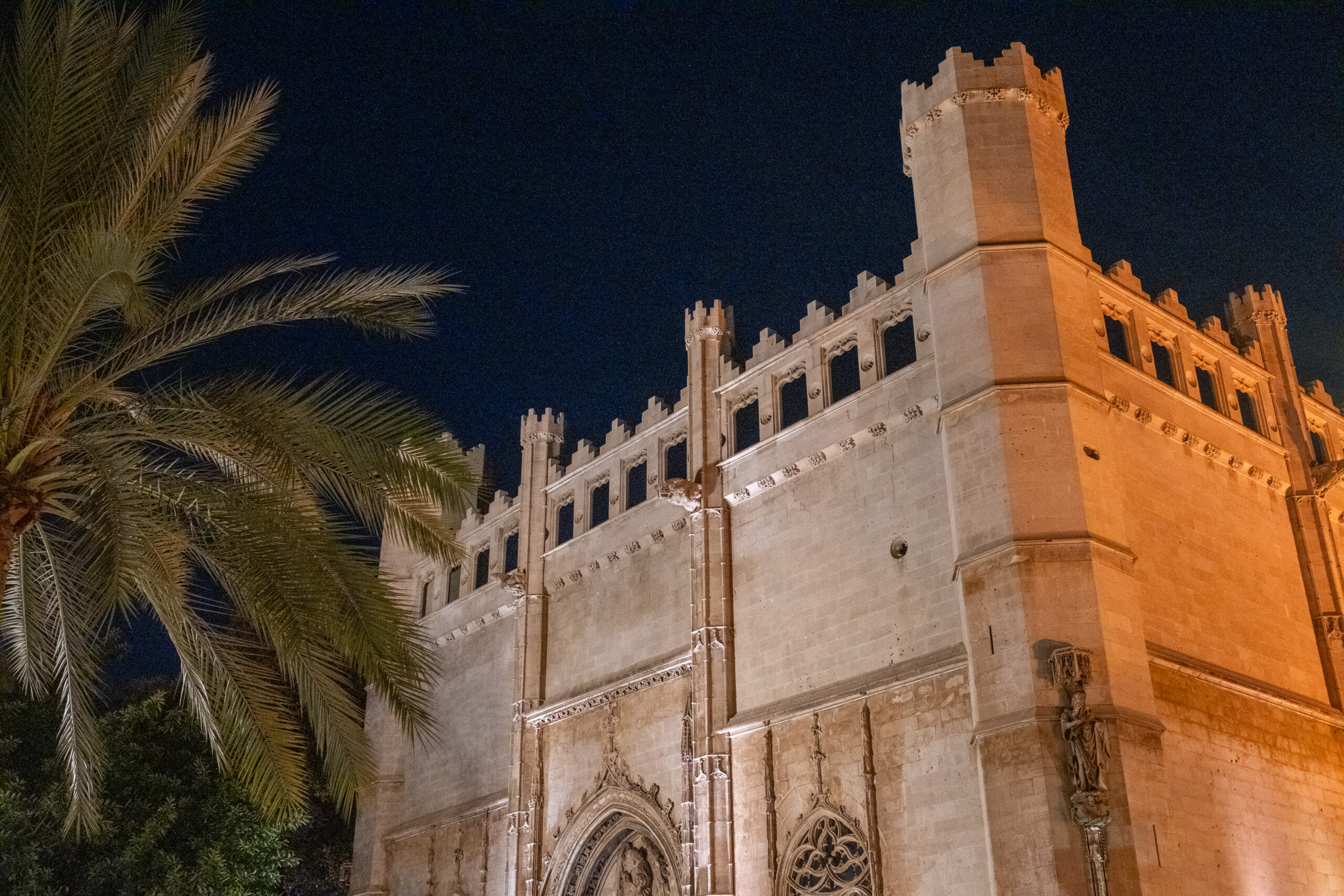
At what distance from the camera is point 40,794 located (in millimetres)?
25219

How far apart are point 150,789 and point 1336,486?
2489 centimetres

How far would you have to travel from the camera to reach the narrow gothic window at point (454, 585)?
31.6 metres

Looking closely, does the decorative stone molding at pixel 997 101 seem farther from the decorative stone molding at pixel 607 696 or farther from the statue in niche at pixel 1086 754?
the decorative stone molding at pixel 607 696

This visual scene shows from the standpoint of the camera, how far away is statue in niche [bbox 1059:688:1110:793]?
15.6m

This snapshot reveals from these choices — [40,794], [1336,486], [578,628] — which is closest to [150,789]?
[40,794]

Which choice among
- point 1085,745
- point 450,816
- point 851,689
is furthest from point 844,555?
point 450,816

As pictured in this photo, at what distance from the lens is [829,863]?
1947 cm

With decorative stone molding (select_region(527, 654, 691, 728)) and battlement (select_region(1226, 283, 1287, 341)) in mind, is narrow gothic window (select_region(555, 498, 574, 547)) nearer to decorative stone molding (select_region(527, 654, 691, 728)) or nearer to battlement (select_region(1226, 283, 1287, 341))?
decorative stone molding (select_region(527, 654, 691, 728))

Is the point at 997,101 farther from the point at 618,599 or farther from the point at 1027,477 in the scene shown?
the point at 618,599

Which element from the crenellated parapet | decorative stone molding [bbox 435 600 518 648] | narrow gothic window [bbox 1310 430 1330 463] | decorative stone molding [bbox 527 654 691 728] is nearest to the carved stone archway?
decorative stone molding [bbox 527 654 691 728]

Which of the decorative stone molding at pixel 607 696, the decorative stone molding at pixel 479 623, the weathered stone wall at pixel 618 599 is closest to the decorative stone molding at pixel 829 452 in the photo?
the weathered stone wall at pixel 618 599

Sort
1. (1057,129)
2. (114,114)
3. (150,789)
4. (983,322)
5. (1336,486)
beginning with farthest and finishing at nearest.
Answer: (150,789)
(1336,486)
(1057,129)
(983,322)
(114,114)

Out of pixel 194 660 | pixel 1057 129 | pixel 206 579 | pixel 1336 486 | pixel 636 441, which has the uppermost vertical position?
pixel 1057 129

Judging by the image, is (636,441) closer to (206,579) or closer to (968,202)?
(968,202)
